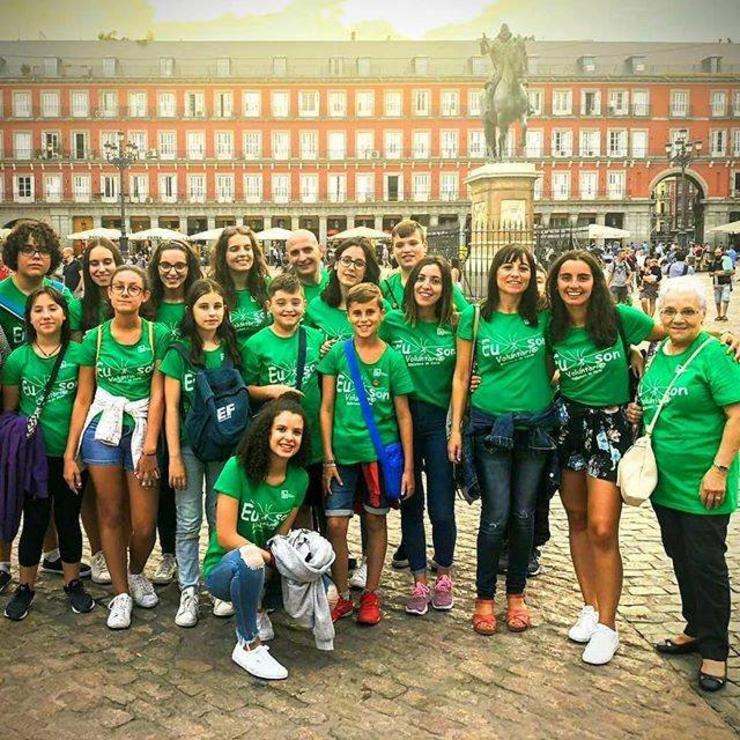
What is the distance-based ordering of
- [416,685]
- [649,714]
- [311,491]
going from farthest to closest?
[311,491] → [416,685] → [649,714]

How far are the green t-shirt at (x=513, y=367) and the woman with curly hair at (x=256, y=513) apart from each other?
0.96 metres

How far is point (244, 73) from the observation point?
181 feet

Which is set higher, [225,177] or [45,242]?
[225,177]

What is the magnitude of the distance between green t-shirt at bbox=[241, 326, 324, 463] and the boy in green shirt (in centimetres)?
12

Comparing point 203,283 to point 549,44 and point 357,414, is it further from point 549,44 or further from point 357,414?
point 549,44

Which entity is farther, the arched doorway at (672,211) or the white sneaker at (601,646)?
the arched doorway at (672,211)

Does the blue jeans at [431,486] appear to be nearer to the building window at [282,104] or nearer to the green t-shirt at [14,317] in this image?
the green t-shirt at [14,317]

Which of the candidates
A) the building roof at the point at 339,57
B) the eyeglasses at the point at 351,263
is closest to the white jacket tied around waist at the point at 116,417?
the eyeglasses at the point at 351,263

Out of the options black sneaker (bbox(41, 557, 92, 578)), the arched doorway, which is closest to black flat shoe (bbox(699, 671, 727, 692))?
black sneaker (bbox(41, 557, 92, 578))

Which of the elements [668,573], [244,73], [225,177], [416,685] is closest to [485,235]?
[668,573]

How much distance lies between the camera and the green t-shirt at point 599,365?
394 cm

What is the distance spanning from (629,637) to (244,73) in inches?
2210

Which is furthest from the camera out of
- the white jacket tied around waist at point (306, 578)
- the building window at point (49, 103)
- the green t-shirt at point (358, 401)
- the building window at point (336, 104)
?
the building window at point (336, 104)

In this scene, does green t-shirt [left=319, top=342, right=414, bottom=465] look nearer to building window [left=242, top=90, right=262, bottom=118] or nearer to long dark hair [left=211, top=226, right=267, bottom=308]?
long dark hair [left=211, top=226, right=267, bottom=308]
